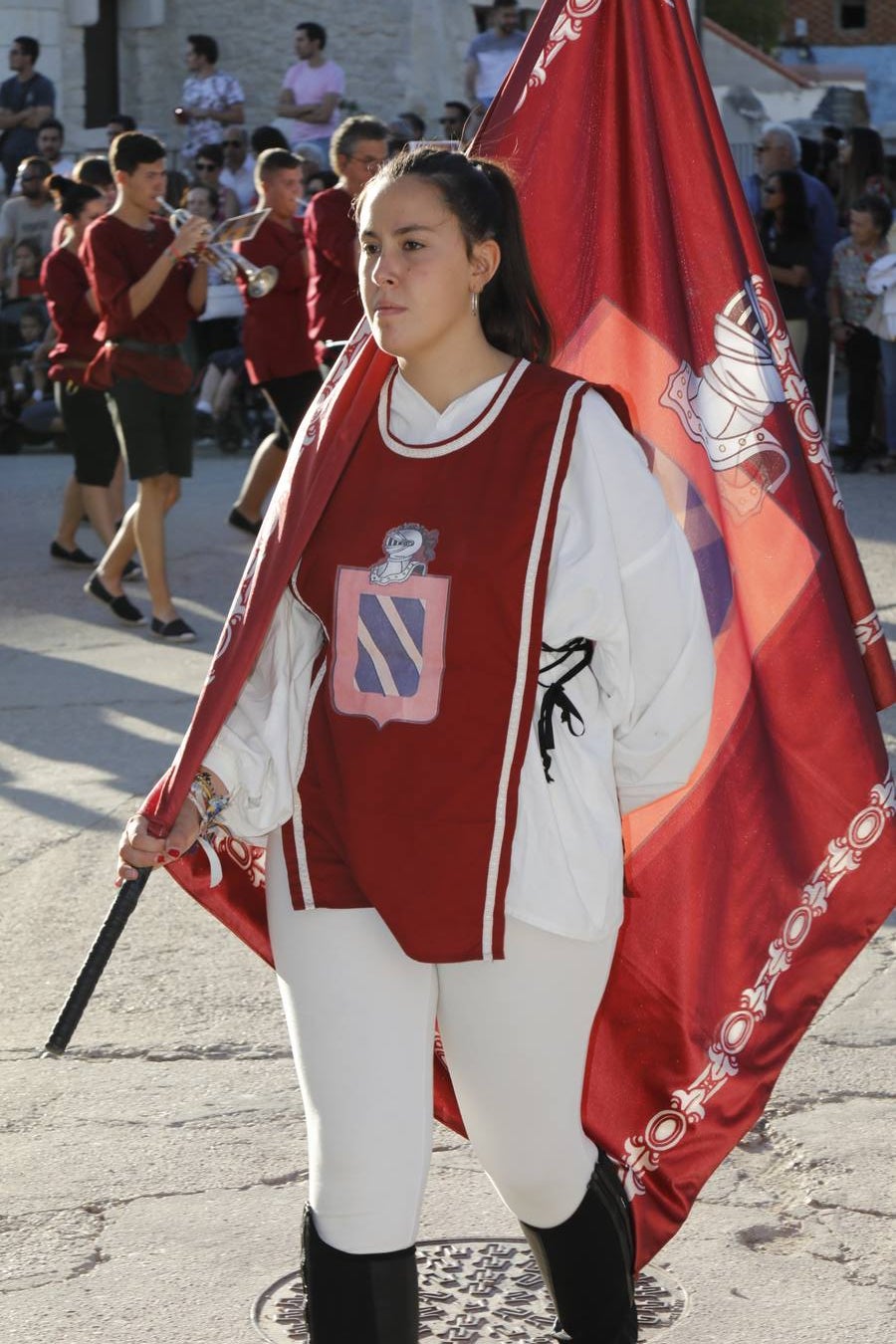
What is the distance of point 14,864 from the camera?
5.88 m

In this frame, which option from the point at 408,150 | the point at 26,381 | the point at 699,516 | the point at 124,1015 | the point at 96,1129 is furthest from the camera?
the point at 26,381

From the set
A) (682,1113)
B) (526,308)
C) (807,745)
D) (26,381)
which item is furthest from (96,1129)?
(26,381)

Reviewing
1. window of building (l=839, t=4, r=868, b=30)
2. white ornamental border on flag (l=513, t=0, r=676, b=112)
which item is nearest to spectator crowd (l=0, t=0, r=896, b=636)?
white ornamental border on flag (l=513, t=0, r=676, b=112)

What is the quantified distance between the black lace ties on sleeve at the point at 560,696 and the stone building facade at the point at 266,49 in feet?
70.1

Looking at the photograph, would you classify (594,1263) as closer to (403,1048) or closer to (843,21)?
(403,1048)

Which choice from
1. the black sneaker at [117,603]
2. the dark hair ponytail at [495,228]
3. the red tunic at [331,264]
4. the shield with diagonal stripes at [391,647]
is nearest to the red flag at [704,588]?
the dark hair ponytail at [495,228]

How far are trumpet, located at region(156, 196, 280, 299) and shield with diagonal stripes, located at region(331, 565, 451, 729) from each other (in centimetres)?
573

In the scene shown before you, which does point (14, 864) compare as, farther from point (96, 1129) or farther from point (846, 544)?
point (846, 544)

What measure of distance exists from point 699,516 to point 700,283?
38 cm

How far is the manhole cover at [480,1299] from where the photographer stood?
335 centimetres

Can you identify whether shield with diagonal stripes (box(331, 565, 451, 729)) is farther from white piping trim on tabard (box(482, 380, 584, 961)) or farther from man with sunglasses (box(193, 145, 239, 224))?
man with sunglasses (box(193, 145, 239, 224))

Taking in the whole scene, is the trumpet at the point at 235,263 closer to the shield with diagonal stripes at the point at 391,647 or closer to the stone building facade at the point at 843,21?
the shield with diagonal stripes at the point at 391,647

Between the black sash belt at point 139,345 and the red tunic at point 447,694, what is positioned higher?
the red tunic at point 447,694

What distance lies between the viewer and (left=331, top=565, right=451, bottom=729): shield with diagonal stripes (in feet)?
8.93
